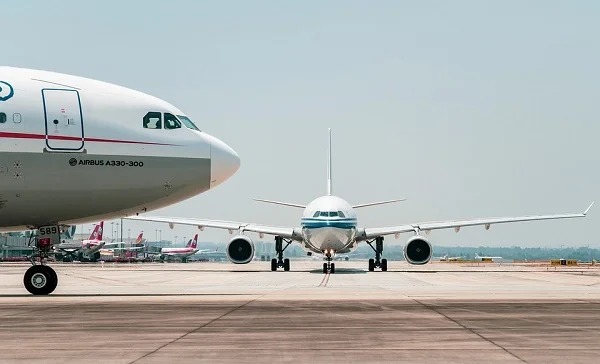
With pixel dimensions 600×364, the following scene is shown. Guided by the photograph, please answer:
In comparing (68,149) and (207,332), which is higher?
(68,149)

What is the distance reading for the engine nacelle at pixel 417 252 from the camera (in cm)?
4444

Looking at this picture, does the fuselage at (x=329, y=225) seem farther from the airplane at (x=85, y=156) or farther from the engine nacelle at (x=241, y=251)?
the airplane at (x=85, y=156)

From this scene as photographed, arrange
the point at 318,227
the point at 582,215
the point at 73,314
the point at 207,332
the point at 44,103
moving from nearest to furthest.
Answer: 1. the point at 207,332
2. the point at 73,314
3. the point at 44,103
4. the point at 318,227
5. the point at 582,215

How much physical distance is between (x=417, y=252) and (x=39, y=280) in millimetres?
26722

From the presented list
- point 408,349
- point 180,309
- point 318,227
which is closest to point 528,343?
point 408,349

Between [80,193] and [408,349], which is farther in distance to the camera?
[80,193]

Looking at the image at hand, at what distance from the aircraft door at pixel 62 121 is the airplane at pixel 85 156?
0.08 feet

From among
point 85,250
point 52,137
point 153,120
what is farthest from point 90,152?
point 85,250

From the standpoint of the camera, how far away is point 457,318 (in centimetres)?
1400

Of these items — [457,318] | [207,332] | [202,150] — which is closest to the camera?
[207,332]

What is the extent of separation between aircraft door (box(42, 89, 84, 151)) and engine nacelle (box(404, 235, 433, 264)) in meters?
26.9

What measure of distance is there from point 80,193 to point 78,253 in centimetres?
9656

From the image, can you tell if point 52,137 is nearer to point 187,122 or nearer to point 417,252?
point 187,122

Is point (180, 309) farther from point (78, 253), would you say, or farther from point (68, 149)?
point (78, 253)
